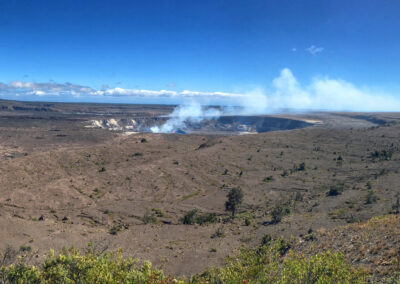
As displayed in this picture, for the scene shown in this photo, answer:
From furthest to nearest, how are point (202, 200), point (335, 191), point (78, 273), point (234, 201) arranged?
point (202, 200) → point (335, 191) → point (234, 201) → point (78, 273)

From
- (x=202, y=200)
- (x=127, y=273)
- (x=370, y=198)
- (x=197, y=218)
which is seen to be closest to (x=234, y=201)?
(x=197, y=218)

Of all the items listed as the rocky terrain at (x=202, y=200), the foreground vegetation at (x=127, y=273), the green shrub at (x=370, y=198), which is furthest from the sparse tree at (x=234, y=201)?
the foreground vegetation at (x=127, y=273)

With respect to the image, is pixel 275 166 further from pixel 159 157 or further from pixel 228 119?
pixel 228 119

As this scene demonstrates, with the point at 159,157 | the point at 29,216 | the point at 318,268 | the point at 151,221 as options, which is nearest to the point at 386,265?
the point at 318,268

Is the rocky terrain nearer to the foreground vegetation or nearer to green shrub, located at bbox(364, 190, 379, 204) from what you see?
green shrub, located at bbox(364, 190, 379, 204)

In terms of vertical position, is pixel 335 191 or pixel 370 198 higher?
pixel 370 198

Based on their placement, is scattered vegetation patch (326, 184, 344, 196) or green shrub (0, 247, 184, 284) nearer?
green shrub (0, 247, 184, 284)

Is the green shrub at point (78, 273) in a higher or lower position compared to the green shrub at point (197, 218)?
higher

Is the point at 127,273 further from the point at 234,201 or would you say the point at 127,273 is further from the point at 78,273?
the point at 234,201

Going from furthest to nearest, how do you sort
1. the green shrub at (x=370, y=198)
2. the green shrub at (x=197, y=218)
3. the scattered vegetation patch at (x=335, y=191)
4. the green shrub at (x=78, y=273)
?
the scattered vegetation patch at (x=335, y=191) < the green shrub at (x=370, y=198) < the green shrub at (x=197, y=218) < the green shrub at (x=78, y=273)

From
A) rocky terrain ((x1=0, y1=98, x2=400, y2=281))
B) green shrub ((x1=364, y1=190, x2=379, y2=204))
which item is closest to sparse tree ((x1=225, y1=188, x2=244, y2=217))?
rocky terrain ((x1=0, y1=98, x2=400, y2=281))

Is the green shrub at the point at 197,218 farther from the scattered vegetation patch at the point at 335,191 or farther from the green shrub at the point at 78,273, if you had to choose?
the green shrub at the point at 78,273
